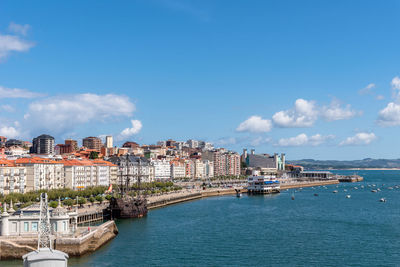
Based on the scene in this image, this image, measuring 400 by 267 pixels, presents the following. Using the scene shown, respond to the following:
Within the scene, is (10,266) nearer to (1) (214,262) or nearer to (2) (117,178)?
(1) (214,262)

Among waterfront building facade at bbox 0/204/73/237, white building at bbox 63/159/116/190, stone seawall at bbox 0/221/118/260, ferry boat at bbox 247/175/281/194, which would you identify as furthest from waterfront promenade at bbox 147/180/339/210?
stone seawall at bbox 0/221/118/260

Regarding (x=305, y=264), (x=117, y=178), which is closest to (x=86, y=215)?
(x=305, y=264)

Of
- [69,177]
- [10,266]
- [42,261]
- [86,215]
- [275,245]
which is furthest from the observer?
[69,177]

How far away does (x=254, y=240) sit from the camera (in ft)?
180

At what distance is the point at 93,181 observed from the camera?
12975 cm

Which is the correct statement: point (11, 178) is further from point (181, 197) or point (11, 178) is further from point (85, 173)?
point (181, 197)

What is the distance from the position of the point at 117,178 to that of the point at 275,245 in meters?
105

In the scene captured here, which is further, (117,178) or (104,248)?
(117,178)

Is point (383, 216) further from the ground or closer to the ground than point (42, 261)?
closer to the ground

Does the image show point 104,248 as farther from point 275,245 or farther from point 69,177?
point 69,177

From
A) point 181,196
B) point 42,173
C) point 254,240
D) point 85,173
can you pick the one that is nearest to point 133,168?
point 85,173

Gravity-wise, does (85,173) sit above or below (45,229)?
above

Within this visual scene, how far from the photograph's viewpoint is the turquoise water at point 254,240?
43.9 metres

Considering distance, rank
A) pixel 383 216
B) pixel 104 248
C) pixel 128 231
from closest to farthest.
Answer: pixel 104 248
pixel 128 231
pixel 383 216
